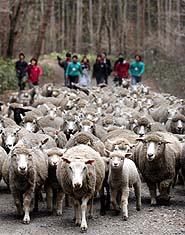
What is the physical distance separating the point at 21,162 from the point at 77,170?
1078mm

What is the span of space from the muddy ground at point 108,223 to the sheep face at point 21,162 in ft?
3.13

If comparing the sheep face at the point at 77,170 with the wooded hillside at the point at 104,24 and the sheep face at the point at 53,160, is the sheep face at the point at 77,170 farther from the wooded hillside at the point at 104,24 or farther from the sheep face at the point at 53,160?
the wooded hillside at the point at 104,24

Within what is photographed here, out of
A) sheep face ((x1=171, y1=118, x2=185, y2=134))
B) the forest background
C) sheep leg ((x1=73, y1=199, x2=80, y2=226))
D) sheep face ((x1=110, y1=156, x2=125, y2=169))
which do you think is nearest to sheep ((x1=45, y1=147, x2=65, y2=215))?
sheep leg ((x1=73, y1=199, x2=80, y2=226))

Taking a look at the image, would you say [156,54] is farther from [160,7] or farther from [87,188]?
[87,188]

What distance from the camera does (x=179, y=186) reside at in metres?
14.0

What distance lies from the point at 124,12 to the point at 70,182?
4954 centimetres

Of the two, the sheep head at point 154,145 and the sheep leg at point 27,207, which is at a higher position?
the sheep head at point 154,145

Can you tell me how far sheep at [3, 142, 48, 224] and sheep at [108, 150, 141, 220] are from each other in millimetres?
1318

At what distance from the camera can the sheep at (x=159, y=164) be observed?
11.7m

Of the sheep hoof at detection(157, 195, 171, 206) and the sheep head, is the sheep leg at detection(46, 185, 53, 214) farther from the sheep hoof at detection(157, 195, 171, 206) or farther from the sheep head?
Result: the sheep hoof at detection(157, 195, 171, 206)

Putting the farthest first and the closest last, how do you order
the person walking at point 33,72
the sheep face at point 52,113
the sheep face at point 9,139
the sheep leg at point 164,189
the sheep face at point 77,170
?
the person walking at point 33,72 → the sheep face at point 52,113 → the sheep face at point 9,139 → the sheep leg at point 164,189 → the sheep face at point 77,170

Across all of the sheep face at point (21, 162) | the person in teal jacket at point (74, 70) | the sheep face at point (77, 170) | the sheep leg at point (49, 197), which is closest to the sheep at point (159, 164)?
the sheep face at point (77, 170)

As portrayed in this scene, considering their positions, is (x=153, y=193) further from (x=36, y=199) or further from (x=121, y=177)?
(x=36, y=199)

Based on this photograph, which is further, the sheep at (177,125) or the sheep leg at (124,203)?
the sheep at (177,125)
